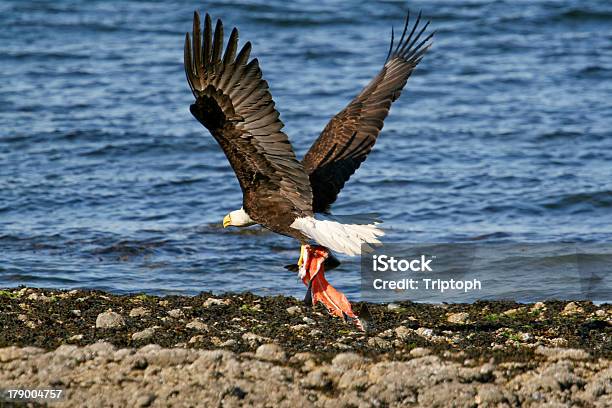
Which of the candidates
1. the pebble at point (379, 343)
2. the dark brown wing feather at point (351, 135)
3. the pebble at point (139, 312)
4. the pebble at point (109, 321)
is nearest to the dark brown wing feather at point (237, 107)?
the dark brown wing feather at point (351, 135)

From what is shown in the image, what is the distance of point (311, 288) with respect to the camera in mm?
8664

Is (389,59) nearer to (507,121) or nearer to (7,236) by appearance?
(7,236)

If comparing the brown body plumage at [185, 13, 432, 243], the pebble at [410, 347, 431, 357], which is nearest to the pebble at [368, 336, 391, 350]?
the pebble at [410, 347, 431, 357]

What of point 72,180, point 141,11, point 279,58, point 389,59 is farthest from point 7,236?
point 141,11

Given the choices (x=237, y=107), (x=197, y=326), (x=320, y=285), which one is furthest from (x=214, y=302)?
(x=237, y=107)

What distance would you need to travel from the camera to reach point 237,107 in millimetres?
7785

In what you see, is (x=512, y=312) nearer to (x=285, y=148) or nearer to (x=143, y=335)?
(x=285, y=148)

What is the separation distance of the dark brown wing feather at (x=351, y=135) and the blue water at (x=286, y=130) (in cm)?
142

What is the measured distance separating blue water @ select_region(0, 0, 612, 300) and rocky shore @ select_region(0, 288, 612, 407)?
241 cm

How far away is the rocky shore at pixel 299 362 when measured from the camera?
19.7ft

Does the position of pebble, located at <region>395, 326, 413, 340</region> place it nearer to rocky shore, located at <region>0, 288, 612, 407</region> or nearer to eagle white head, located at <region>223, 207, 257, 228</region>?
rocky shore, located at <region>0, 288, 612, 407</region>

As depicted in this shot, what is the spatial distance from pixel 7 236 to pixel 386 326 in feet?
17.8

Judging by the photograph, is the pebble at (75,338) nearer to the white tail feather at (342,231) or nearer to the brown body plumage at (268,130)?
the brown body plumage at (268,130)

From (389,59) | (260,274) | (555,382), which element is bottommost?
(260,274)
